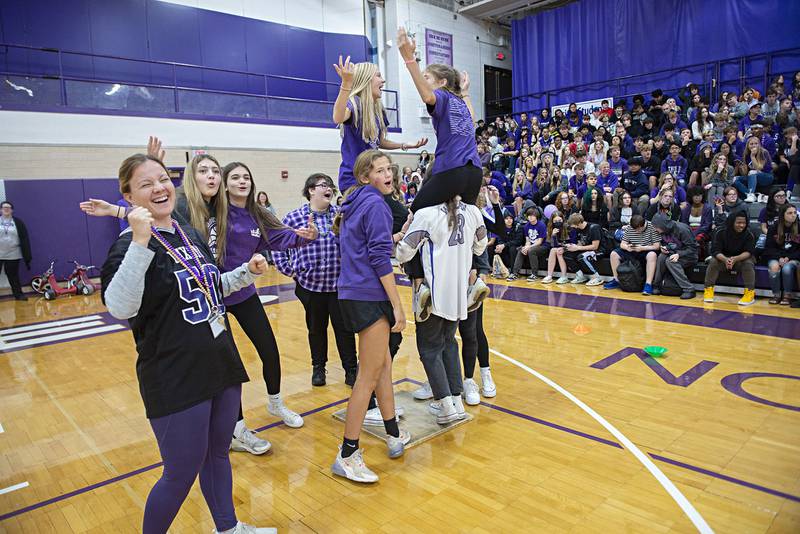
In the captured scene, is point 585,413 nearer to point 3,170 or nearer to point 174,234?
point 174,234

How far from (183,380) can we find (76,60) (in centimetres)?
1277

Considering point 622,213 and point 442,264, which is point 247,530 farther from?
point 622,213

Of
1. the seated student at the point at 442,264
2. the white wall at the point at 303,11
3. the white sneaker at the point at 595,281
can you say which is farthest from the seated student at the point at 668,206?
the white wall at the point at 303,11

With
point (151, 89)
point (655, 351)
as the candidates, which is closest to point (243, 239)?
point (655, 351)

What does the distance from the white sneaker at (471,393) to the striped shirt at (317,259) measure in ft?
4.23

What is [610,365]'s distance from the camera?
4855 mm

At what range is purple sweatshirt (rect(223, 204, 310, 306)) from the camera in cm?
334

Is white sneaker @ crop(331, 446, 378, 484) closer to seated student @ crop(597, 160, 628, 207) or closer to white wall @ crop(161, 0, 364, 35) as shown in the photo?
seated student @ crop(597, 160, 628, 207)

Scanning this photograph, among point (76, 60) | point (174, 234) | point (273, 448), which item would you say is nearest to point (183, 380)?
point (174, 234)

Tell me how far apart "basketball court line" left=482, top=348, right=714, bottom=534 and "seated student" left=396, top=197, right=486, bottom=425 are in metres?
1.04

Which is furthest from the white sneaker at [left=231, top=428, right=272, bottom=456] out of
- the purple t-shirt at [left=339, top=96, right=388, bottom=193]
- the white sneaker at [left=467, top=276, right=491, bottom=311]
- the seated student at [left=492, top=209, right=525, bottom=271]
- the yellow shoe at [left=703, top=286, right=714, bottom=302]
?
the seated student at [left=492, top=209, right=525, bottom=271]

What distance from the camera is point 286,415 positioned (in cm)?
386

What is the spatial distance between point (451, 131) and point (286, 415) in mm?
2245

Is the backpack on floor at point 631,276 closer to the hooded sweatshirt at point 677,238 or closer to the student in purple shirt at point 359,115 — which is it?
the hooded sweatshirt at point 677,238
